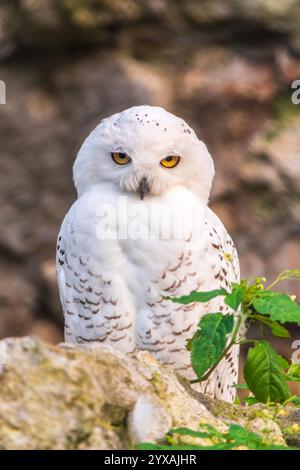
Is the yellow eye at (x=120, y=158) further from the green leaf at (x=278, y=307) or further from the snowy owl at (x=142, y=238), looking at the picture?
the green leaf at (x=278, y=307)

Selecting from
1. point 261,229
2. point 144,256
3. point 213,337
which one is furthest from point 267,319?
point 261,229

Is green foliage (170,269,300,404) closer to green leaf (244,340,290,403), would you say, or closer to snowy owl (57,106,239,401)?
green leaf (244,340,290,403)

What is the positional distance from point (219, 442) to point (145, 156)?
3.08ft

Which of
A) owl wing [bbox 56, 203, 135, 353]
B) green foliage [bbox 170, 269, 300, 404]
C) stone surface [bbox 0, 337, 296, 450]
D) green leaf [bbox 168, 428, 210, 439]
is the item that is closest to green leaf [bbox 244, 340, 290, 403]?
green foliage [bbox 170, 269, 300, 404]

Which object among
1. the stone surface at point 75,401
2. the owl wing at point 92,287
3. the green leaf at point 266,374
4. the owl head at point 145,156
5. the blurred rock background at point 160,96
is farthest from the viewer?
the blurred rock background at point 160,96

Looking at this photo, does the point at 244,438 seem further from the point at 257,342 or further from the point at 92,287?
the point at 92,287

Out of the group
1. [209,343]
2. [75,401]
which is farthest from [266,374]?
[75,401]

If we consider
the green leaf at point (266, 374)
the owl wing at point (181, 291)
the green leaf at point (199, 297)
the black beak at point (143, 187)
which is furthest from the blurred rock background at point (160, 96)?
the green leaf at point (199, 297)

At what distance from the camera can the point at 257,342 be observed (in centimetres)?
208

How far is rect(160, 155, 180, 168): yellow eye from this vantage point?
257 cm

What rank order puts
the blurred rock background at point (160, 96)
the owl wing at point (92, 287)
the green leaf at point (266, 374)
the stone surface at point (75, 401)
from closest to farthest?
the stone surface at point (75, 401)
the green leaf at point (266, 374)
the owl wing at point (92, 287)
the blurred rock background at point (160, 96)

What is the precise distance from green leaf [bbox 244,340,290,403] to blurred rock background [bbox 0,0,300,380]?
283cm

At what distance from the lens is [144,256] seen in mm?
2578

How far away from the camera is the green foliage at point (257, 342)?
1.93 metres
